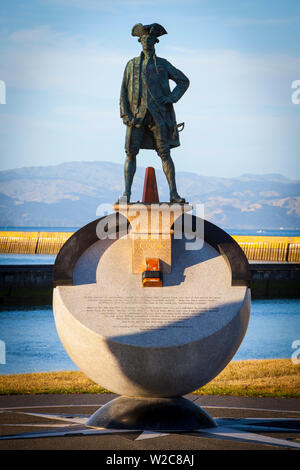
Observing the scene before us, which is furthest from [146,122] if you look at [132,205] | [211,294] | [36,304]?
[36,304]

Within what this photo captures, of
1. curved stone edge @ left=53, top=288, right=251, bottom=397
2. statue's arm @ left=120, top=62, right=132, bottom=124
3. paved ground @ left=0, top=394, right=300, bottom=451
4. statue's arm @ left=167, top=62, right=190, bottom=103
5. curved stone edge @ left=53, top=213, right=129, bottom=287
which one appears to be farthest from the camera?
statue's arm @ left=167, top=62, right=190, bottom=103

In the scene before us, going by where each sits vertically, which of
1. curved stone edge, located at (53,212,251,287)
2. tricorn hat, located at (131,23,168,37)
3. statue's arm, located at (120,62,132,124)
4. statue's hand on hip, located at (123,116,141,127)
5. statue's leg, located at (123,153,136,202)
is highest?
tricorn hat, located at (131,23,168,37)

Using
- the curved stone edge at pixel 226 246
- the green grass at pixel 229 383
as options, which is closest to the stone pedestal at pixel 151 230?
the curved stone edge at pixel 226 246

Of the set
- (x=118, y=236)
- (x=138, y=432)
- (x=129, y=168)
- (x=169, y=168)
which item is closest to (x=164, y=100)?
(x=169, y=168)

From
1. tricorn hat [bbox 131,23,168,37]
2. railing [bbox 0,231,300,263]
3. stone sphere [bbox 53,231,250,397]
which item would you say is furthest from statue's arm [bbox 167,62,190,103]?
railing [bbox 0,231,300,263]

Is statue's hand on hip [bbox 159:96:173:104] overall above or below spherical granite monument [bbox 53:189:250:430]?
above

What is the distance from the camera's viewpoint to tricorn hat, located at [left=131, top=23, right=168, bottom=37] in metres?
10.6

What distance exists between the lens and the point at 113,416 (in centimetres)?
910

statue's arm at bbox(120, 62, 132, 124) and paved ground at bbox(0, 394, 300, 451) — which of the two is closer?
paved ground at bbox(0, 394, 300, 451)

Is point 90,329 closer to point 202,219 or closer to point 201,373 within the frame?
point 201,373

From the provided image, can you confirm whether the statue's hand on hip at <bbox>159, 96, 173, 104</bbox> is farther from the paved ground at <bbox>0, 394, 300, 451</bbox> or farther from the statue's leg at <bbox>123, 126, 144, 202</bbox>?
the paved ground at <bbox>0, 394, 300, 451</bbox>

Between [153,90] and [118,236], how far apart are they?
218 cm

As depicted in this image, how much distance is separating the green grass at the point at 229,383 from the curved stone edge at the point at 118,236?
153 inches

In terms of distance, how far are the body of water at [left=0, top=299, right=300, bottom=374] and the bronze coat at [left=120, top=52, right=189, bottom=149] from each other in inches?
400
